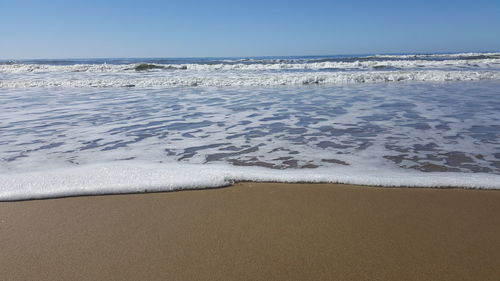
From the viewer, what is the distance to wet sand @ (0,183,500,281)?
6.47 ft

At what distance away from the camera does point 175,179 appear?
336 cm

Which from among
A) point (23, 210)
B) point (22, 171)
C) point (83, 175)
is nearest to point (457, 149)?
point (83, 175)

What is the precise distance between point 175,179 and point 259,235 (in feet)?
4.20

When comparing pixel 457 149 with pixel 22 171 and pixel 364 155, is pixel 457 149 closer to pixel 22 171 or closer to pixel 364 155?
pixel 364 155

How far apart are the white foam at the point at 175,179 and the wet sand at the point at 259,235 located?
4.9 inches

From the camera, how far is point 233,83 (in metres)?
15.1

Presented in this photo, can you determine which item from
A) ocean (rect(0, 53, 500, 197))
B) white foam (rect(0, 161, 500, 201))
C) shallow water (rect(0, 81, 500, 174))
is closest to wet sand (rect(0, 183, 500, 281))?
white foam (rect(0, 161, 500, 201))

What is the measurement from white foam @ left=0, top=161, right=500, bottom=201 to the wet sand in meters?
0.12

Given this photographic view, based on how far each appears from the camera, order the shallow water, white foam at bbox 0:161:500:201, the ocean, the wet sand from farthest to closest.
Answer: the shallow water < the ocean < white foam at bbox 0:161:500:201 < the wet sand

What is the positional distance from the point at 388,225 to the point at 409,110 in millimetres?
5547

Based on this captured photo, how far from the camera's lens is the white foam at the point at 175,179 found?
316cm

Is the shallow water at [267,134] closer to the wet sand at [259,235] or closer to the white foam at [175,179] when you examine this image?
the white foam at [175,179]

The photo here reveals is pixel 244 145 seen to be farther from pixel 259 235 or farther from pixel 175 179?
pixel 259 235

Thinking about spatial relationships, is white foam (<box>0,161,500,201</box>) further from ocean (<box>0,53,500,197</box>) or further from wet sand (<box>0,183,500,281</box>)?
wet sand (<box>0,183,500,281</box>)
